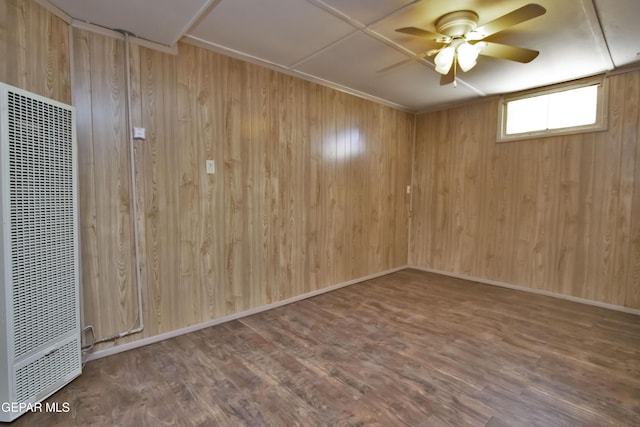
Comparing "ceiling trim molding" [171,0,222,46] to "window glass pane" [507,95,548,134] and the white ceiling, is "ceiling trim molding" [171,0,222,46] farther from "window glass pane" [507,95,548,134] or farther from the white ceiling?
"window glass pane" [507,95,548,134]

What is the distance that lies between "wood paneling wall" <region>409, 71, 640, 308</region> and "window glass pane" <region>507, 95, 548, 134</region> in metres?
0.18

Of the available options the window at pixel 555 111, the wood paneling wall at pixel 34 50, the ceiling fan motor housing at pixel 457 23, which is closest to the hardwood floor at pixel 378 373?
the wood paneling wall at pixel 34 50

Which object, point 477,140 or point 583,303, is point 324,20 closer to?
point 477,140

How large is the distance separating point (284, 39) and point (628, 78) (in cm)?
360

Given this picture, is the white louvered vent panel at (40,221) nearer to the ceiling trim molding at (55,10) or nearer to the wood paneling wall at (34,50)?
the wood paneling wall at (34,50)

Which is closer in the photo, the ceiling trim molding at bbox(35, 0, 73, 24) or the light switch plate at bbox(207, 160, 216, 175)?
the ceiling trim molding at bbox(35, 0, 73, 24)

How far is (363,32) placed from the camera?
7.59ft

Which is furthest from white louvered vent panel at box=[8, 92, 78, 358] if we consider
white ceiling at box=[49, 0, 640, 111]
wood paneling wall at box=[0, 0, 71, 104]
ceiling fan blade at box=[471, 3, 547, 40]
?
ceiling fan blade at box=[471, 3, 547, 40]

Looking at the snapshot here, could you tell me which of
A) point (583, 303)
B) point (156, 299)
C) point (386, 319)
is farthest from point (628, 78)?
point (156, 299)

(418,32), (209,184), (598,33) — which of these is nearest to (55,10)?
(209,184)

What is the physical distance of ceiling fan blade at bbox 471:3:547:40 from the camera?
1.62 meters

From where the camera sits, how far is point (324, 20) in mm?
2162

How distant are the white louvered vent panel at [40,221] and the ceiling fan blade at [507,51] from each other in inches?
116

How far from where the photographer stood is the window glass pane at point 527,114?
3632 millimetres
